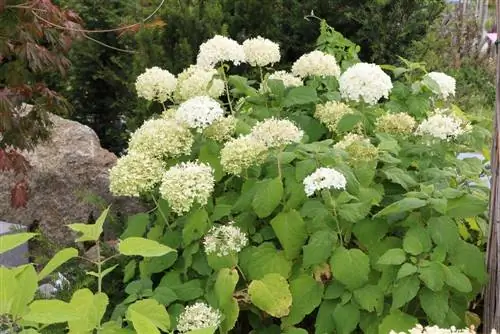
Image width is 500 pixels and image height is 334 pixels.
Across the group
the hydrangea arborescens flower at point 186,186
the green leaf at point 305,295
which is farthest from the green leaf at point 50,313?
the green leaf at point 305,295

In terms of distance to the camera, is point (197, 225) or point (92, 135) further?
point (92, 135)

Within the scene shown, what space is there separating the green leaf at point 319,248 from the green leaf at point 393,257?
14 centimetres

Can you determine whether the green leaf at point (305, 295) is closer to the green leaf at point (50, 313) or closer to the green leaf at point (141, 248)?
the green leaf at point (141, 248)

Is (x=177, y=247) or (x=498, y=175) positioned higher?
(x=498, y=175)

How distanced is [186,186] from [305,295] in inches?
18.7

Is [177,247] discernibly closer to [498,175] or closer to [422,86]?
[498,175]

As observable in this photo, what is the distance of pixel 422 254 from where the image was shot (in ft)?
6.36

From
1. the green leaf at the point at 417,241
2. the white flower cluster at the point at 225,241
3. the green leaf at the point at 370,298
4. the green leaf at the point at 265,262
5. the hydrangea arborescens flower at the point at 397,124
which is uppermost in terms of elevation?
the hydrangea arborescens flower at the point at 397,124

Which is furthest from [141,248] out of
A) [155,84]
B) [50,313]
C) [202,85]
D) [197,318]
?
[155,84]

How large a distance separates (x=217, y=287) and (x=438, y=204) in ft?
2.19

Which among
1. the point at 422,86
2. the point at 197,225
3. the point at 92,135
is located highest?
the point at 422,86

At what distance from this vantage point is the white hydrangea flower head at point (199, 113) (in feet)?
7.23

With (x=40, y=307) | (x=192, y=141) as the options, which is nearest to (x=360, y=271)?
(x=192, y=141)

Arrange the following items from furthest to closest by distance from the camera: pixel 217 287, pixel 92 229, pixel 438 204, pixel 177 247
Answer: pixel 177 247, pixel 217 287, pixel 438 204, pixel 92 229
